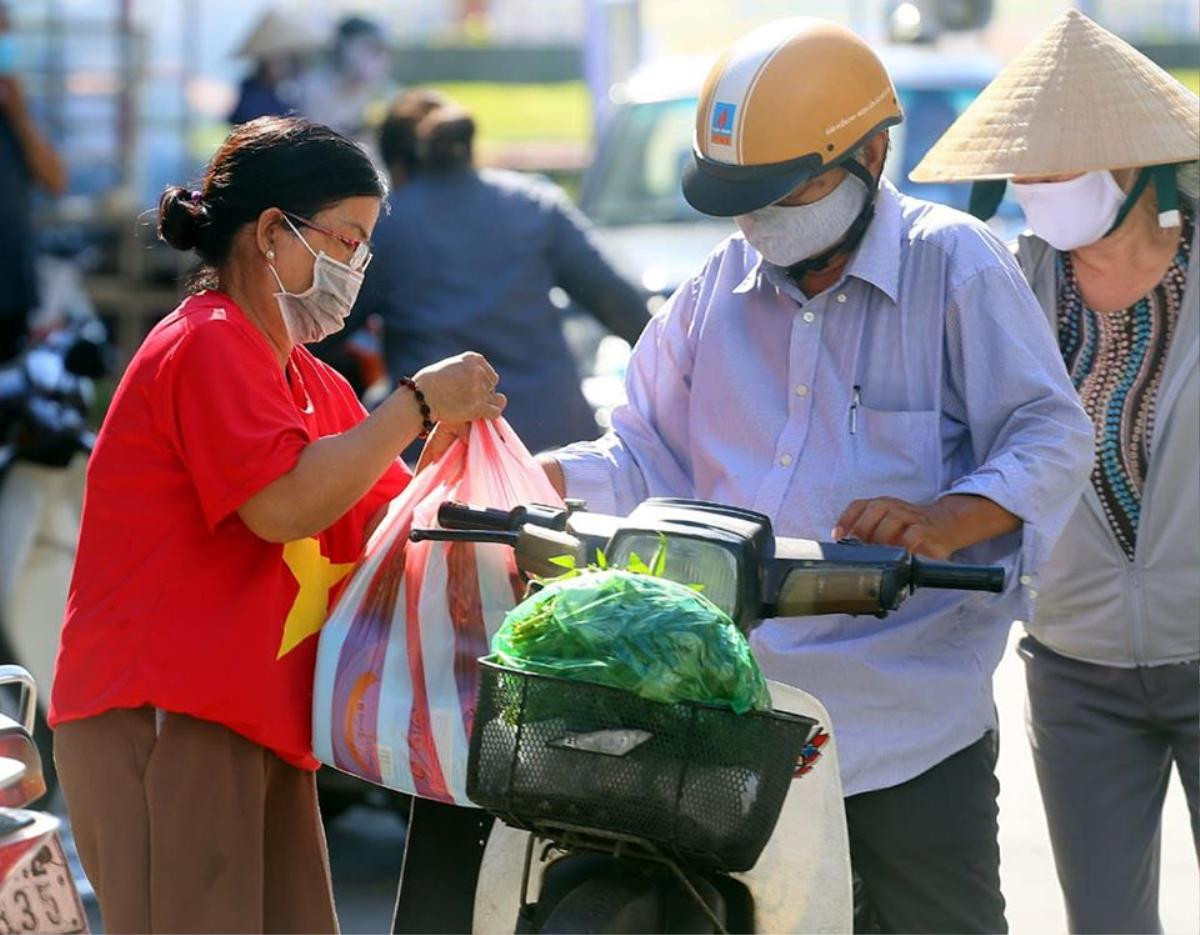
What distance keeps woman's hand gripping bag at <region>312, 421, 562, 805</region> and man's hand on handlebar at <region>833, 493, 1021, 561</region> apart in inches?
21.2

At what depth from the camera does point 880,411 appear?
10.3 feet

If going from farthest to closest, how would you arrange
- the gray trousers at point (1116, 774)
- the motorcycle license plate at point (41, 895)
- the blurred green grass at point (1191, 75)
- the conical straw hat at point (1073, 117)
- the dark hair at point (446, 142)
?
the blurred green grass at point (1191, 75), the dark hair at point (446, 142), the gray trousers at point (1116, 774), the conical straw hat at point (1073, 117), the motorcycle license plate at point (41, 895)

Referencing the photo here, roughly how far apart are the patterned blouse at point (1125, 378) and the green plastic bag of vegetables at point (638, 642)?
4.92 feet

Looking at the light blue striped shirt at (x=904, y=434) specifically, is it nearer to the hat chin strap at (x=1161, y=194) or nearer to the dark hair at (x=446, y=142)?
the hat chin strap at (x=1161, y=194)

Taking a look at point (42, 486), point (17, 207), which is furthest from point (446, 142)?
point (17, 207)

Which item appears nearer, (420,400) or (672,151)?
(420,400)

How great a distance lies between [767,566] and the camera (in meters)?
2.68

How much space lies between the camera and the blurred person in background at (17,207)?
9.27 meters

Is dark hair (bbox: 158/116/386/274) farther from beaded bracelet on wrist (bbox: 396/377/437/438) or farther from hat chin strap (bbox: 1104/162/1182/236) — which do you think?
hat chin strap (bbox: 1104/162/1182/236)

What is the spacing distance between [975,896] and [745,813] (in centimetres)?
94

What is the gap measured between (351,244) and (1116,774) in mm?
1759

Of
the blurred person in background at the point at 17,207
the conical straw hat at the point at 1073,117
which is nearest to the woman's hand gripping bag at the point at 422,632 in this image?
the conical straw hat at the point at 1073,117

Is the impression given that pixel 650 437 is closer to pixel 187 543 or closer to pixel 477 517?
pixel 477 517

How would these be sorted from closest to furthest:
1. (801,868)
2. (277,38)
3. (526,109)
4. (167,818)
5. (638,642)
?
(638,642) < (801,868) < (167,818) < (277,38) < (526,109)
